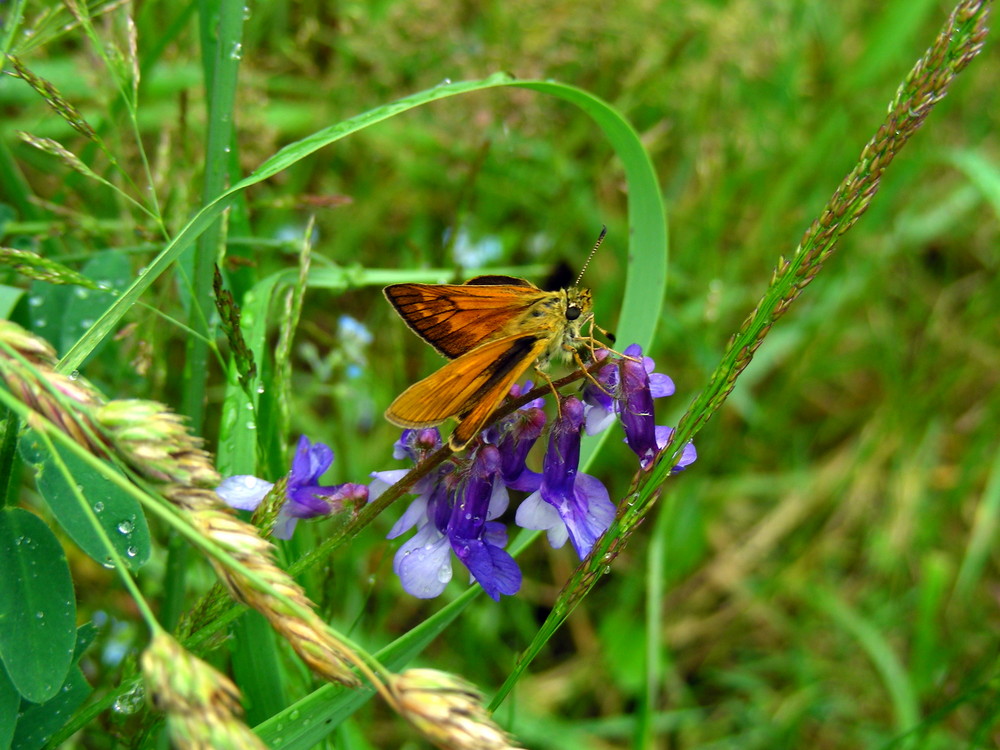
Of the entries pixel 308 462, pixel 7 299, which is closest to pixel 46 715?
pixel 308 462

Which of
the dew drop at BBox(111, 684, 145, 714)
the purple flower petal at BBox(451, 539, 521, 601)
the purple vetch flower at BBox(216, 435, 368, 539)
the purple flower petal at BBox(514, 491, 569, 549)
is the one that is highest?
the purple vetch flower at BBox(216, 435, 368, 539)

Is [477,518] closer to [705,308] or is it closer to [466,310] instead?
[466,310]

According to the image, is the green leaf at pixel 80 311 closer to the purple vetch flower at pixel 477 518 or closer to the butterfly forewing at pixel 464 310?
the butterfly forewing at pixel 464 310

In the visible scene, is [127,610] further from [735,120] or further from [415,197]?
[735,120]

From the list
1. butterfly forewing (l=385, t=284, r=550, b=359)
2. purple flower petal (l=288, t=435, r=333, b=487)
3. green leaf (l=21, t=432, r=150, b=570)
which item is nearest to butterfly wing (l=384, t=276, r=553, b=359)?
butterfly forewing (l=385, t=284, r=550, b=359)

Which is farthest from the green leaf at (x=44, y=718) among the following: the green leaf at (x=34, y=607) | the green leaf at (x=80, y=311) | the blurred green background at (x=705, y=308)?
the blurred green background at (x=705, y=308)

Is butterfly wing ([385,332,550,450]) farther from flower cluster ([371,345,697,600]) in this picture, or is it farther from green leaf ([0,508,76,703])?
green leaf ([0,508,76,703])
